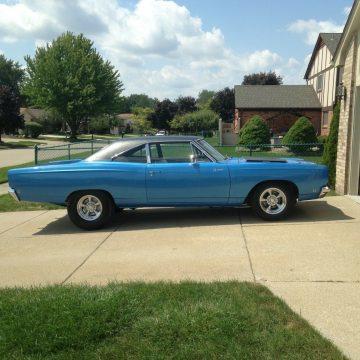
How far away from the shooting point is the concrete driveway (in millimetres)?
4133

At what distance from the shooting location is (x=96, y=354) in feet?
10.4

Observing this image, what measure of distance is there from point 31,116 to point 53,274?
86.3m

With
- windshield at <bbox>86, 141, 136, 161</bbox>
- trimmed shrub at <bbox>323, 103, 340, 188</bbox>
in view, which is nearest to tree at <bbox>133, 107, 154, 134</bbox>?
trimmed shrub at <bbox>323, 103, 340, 188</bbox>

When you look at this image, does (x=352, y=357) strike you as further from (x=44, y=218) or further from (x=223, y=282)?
(x=44, y=218)

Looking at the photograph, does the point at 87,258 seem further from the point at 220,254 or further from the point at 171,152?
the point at 171,152

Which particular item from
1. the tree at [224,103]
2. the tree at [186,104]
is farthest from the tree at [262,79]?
the tree at [186,104]

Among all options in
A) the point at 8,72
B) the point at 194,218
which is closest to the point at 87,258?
the point at 194,218

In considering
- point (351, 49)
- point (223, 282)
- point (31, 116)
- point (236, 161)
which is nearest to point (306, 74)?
point (351, 49)

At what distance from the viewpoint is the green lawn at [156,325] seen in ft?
10.3

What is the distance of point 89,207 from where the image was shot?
7316 mm

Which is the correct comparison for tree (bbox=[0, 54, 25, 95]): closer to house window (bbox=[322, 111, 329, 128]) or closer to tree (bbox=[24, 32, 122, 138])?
→ tree (bbox=[24, 32, 122, 138])

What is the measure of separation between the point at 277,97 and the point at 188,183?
3245 centimetres

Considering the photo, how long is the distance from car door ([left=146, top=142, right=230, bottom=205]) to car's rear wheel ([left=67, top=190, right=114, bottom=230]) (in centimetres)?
73

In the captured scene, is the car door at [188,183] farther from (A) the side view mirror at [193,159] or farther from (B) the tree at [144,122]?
(B) the tree at [144,122]
